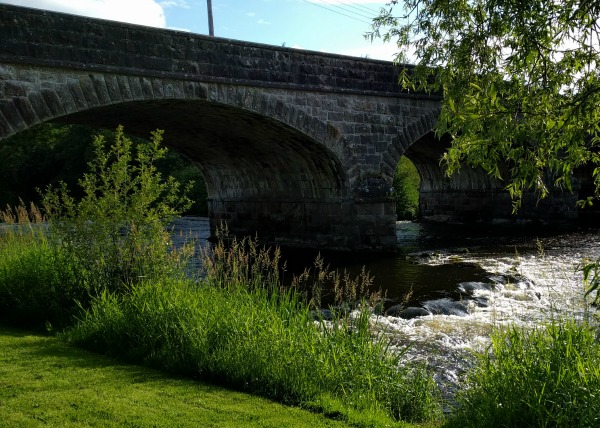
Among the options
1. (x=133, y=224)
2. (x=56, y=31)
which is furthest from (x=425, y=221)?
(x=133, y=224)

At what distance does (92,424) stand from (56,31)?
8.72 metres

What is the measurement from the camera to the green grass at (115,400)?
4.15m

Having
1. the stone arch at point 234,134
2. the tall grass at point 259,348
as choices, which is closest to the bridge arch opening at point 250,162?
the stone arch at point 234,134

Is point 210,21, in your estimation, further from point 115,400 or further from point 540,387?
point 540,387

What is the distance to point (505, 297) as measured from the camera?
33.8 feet

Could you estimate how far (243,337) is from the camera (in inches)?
214

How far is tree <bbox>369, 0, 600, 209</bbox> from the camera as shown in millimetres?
4445

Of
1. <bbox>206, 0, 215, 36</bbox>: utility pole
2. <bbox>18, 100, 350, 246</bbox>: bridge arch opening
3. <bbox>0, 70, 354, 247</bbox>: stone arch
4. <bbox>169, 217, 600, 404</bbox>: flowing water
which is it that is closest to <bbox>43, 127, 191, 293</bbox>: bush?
<bbox>169, 217, 600, 404</bbox>: flowing water

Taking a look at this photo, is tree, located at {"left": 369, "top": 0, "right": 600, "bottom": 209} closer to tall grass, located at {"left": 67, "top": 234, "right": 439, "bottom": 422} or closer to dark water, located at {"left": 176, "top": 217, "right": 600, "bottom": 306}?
tall grass, located at {"left": 67, "top": 234, "right": 439, "bottom": 422}

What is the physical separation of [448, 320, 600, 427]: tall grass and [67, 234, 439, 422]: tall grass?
66 cm

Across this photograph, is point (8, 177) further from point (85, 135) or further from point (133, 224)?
point (133, 224)

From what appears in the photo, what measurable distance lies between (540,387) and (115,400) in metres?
3.01

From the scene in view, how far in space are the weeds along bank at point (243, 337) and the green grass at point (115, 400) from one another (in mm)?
279

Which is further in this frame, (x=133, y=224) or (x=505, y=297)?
(x=505, y=297)
